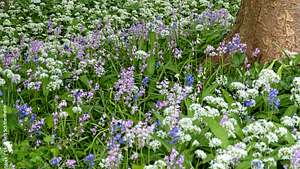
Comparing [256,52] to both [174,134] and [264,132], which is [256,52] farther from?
[174,134]

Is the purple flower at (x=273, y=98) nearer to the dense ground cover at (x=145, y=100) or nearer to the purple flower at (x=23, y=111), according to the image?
the dense ground cover at (x=145, y=100)

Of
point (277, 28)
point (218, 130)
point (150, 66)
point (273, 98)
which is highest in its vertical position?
point (277, 28)

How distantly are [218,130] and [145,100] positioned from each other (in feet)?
3.76

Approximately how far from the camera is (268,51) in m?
5.77

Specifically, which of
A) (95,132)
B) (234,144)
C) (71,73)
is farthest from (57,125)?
(234,144)

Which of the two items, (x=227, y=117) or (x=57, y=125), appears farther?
(x=57, y=125)

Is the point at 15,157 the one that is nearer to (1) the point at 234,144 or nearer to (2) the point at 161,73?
(1) the point at 234,144

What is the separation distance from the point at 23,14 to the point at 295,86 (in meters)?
4.55

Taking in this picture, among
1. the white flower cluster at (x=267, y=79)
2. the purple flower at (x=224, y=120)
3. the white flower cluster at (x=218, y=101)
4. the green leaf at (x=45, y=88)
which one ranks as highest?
the white flower cluster at (x=267, y=79)

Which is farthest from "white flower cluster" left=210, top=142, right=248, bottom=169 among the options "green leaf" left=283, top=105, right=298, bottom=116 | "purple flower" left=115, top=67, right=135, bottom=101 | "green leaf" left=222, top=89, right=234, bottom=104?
"purple flower" left=115, top=67, right=135, bottom=101

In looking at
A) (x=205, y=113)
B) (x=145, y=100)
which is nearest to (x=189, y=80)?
(x=145, y=100)

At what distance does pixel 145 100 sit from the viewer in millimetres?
5152

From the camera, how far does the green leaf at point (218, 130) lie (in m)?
4.05

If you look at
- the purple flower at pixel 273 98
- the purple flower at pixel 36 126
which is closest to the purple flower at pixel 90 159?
the purple flower at pixel 36 126
